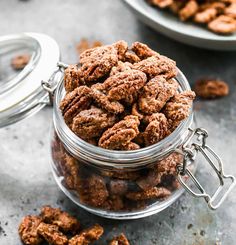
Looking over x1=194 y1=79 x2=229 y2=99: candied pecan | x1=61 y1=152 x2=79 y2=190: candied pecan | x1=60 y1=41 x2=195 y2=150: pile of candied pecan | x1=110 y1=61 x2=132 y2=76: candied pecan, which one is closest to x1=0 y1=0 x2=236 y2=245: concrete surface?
x1=194 y1=79 x2=229 y2=99: candied pecan

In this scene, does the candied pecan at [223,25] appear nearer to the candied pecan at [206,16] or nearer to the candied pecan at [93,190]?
the candied pecan at [206,16]

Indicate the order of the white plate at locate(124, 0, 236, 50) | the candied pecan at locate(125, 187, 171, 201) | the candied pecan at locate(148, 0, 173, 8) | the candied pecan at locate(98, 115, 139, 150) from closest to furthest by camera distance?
the candied pecan at locate(98, 115, 139, 150)
the candied pecan at locate(125, 187, 171, 201)
the white plate at locate(124, 0, 236, 50)
the candied pecan at locate(148, 0, 173, 8)

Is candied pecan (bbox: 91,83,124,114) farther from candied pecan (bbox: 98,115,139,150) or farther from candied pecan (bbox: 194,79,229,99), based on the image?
candied pecan (bbox: 194,79,229,99)

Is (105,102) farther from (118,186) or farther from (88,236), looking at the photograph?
(88,236)

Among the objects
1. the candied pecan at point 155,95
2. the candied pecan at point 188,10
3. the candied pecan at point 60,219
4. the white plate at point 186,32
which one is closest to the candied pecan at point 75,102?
the candied pecan at point 155,95

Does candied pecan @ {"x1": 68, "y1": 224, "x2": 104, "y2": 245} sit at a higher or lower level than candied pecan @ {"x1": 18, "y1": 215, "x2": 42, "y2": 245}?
higher

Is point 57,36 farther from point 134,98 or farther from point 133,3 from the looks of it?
point 134,98

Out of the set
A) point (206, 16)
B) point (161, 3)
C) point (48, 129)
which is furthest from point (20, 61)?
point (206, 16)
